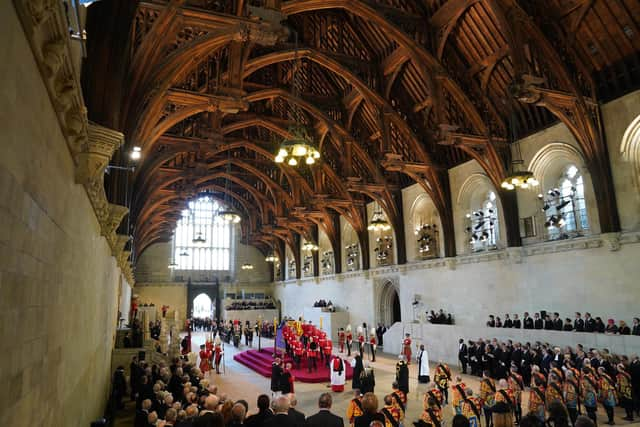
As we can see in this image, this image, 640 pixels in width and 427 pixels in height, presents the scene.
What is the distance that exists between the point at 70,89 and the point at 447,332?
17046 mm

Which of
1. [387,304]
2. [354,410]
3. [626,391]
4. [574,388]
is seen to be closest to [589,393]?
[574,388]

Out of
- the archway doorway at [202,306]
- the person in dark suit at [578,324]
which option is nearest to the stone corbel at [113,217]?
the person in dark suit at [578,324]

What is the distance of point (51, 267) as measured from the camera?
3.23 metres

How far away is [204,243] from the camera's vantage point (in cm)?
Result: 4181

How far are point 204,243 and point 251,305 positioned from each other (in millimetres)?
8681

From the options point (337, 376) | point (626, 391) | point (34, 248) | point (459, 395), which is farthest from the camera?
point (337, 376)

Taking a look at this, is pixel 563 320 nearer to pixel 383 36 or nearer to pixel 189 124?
pixel 383 36

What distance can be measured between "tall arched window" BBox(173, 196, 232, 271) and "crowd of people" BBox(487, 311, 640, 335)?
30222 mm

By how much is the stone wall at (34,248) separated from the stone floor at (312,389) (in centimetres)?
706

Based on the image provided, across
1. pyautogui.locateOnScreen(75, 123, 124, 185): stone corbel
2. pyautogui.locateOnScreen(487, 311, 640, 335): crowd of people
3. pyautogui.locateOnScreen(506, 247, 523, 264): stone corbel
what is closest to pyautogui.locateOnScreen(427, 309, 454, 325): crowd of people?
pyautogui.locateOnScreen(487, 311, 640, 335): crowd of people

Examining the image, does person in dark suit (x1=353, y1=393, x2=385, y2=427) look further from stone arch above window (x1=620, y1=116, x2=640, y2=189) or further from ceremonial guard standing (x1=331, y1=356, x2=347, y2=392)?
stone arch above window (x1=620, y1=116, x2=640, y2=189)

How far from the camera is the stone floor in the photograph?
10352 millimetres

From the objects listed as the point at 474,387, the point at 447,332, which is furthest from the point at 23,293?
the point at 447,332

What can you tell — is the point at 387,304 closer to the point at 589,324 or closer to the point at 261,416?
the point at 589,324
